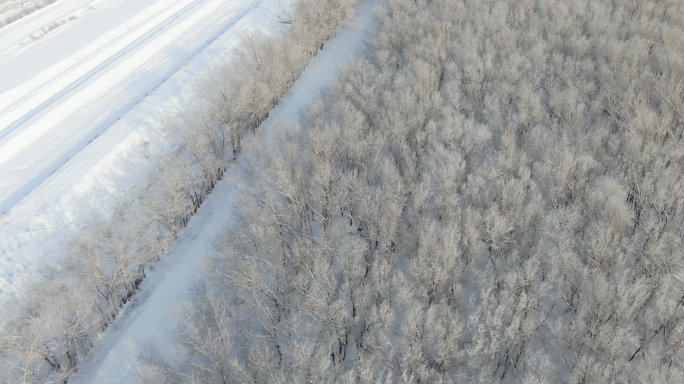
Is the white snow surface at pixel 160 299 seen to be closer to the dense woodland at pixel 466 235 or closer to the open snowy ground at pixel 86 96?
the dense woodland at pixel 466 235

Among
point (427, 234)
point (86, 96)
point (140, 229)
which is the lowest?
point (140, 229)

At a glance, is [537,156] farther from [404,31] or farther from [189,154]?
[189,154]

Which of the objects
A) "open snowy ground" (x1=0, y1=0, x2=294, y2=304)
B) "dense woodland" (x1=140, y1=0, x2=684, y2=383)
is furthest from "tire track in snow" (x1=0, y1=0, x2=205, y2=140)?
"dense woodland" (x1=140, y1=0, x2=684, y2=383)

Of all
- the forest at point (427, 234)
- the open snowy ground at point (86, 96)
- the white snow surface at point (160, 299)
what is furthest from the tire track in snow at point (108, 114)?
the white snow surface at point (160, 299)

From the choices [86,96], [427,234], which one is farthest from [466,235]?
[86,96]

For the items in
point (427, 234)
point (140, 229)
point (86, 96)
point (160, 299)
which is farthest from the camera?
point (86, 96)

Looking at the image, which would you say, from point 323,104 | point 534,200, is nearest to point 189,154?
point 323,104

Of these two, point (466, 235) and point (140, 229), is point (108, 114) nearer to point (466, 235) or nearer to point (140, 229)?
point (140, 229)

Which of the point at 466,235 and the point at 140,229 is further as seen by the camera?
the point at 140,229
